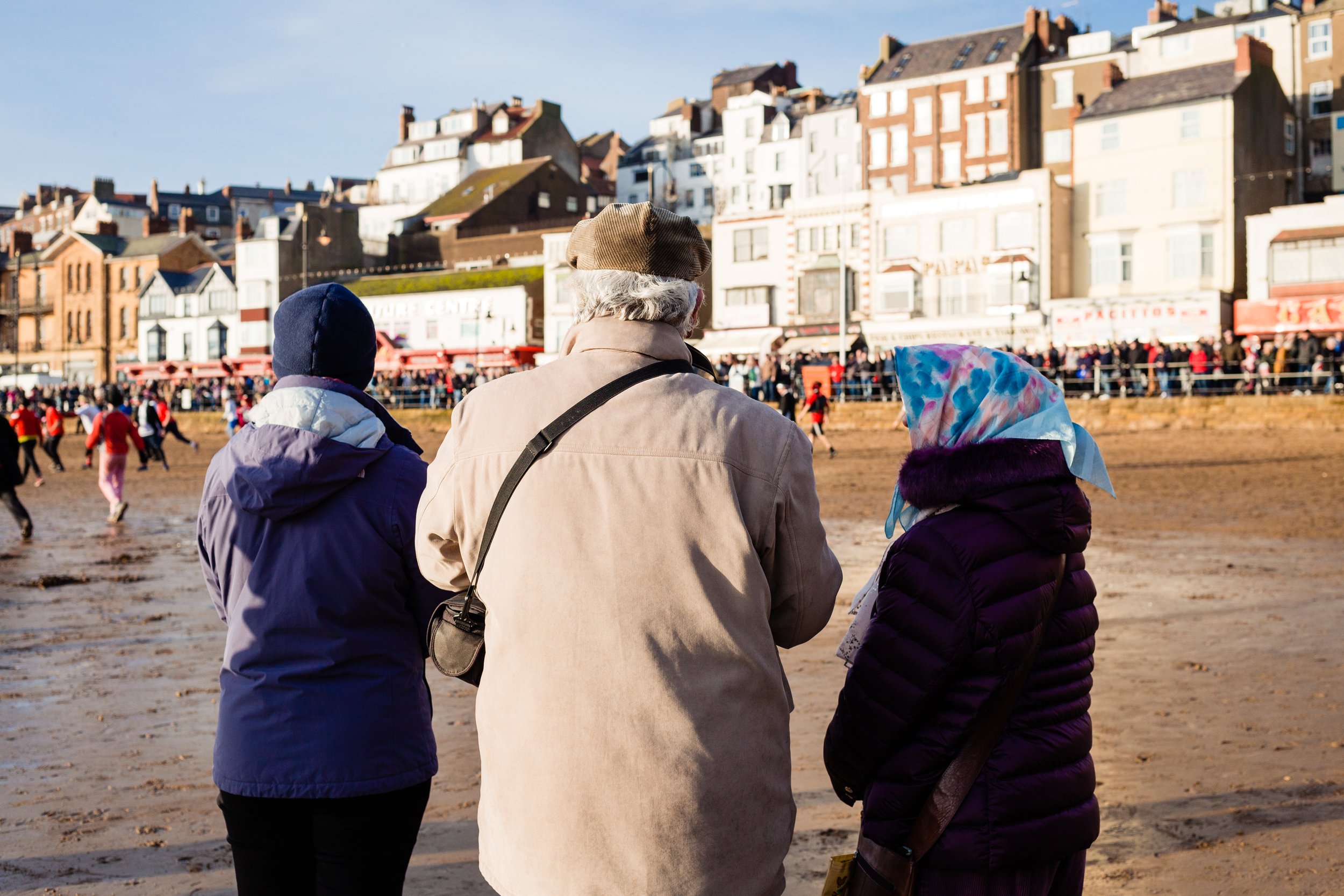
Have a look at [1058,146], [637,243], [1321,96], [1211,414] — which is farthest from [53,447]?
[1321,96]

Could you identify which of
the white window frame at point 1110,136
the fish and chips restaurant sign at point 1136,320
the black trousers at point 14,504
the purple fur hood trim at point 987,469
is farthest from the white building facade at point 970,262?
the purple fur hood trim at point 987,469

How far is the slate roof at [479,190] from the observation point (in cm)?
7619

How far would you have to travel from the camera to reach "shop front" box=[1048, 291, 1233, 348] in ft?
142

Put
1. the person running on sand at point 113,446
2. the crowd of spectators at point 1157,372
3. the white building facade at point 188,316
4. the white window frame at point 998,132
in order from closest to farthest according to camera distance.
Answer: the person running on sand at point 113,446 → the crowd of spectators at point 1157,372 → the white window frame at point 998,132 → the white building facade at point 188,316

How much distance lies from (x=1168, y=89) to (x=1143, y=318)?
30.9 ft

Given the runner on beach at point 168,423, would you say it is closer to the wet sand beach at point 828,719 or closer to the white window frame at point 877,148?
the wet sand beach at point 828,719

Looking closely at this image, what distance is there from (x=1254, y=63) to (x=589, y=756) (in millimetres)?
51189

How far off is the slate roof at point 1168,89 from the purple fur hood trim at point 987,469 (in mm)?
47737

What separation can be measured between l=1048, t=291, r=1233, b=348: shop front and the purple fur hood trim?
42578mm

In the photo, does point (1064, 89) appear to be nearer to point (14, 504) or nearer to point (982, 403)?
point (14, 504)

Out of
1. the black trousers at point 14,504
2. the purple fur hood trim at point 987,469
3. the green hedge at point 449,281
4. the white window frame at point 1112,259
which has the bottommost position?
the black trousers at point 14,504

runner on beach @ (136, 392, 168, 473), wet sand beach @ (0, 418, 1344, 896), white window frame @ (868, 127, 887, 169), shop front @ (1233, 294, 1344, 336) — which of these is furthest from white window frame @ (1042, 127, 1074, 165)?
wet sand beach @ (0, 418, 1344, 896)

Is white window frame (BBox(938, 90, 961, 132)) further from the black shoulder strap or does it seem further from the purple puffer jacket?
the black shoulder strap

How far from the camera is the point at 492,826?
8.00ft
